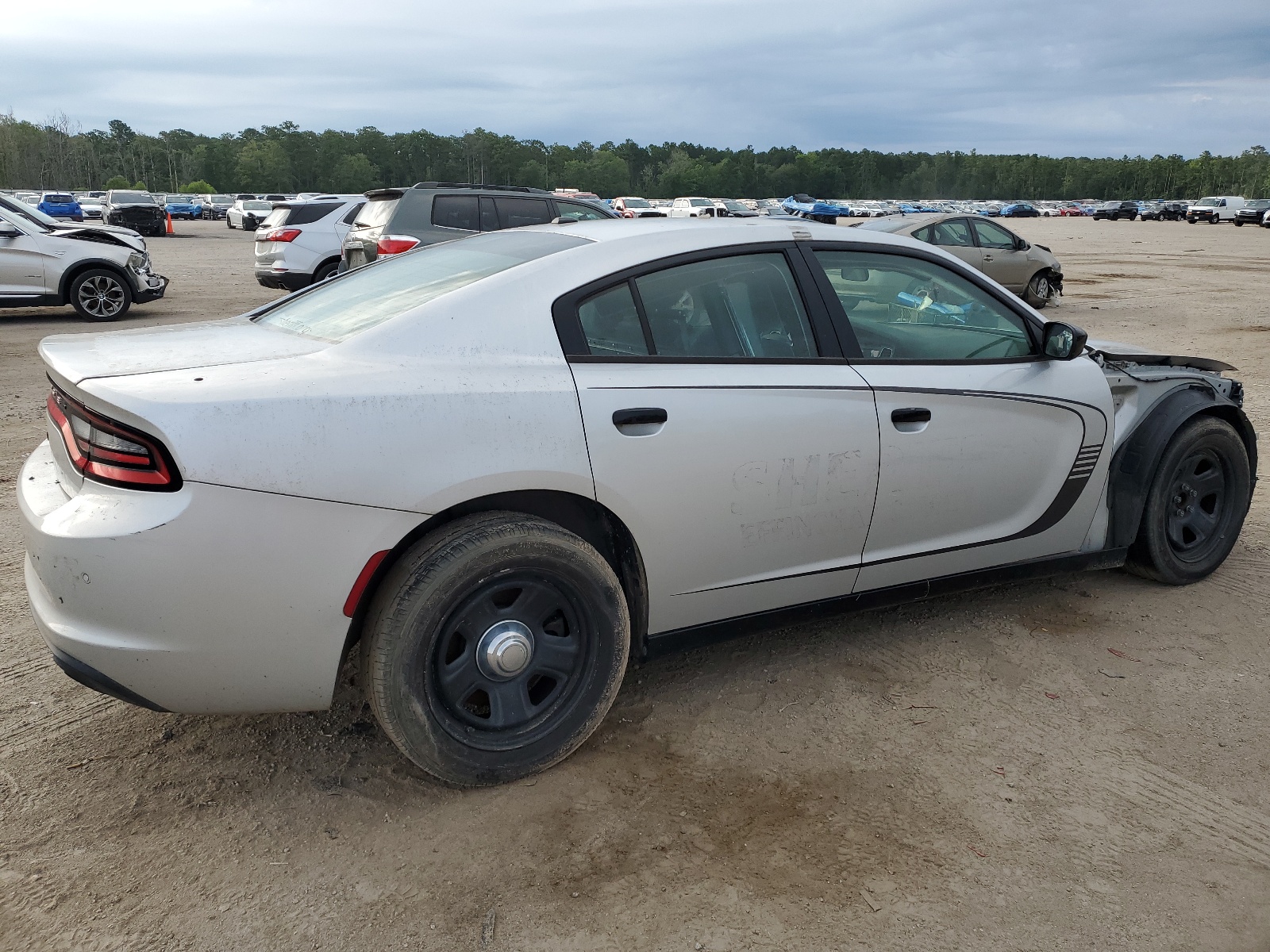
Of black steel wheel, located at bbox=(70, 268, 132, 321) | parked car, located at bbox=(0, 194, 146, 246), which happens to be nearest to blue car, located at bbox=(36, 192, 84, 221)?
parked car, located at bbox=(0, 194, 146, 246)

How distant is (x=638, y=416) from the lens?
2883 millimetres

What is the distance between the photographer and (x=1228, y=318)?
14305mm

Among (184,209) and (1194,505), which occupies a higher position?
(1194,505)

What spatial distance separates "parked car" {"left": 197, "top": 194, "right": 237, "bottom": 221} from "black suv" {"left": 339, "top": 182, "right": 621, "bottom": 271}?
60038mm

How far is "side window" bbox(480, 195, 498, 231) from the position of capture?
1180cm

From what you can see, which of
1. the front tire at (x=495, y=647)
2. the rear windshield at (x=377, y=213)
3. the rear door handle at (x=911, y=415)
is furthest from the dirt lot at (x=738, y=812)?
the rear windshield at (x=377, y=213)

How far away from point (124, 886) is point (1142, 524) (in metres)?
3.94

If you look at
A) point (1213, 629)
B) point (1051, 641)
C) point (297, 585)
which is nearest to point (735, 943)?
point (297, 585)

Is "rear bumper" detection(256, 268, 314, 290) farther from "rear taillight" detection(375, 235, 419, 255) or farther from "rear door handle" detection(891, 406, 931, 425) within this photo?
"rear door handle" detection(891, 406, 931, 425)

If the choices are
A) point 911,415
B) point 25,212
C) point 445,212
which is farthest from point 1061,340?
point 25,212

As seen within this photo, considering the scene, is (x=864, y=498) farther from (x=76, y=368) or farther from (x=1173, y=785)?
(x=76, y=368)

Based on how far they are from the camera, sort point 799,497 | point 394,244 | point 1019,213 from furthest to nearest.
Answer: point 1019,213 < point 394,244 < point 799,497

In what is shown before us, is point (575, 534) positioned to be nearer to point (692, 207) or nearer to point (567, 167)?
point (692, 207)

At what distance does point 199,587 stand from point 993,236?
49.7 feet
